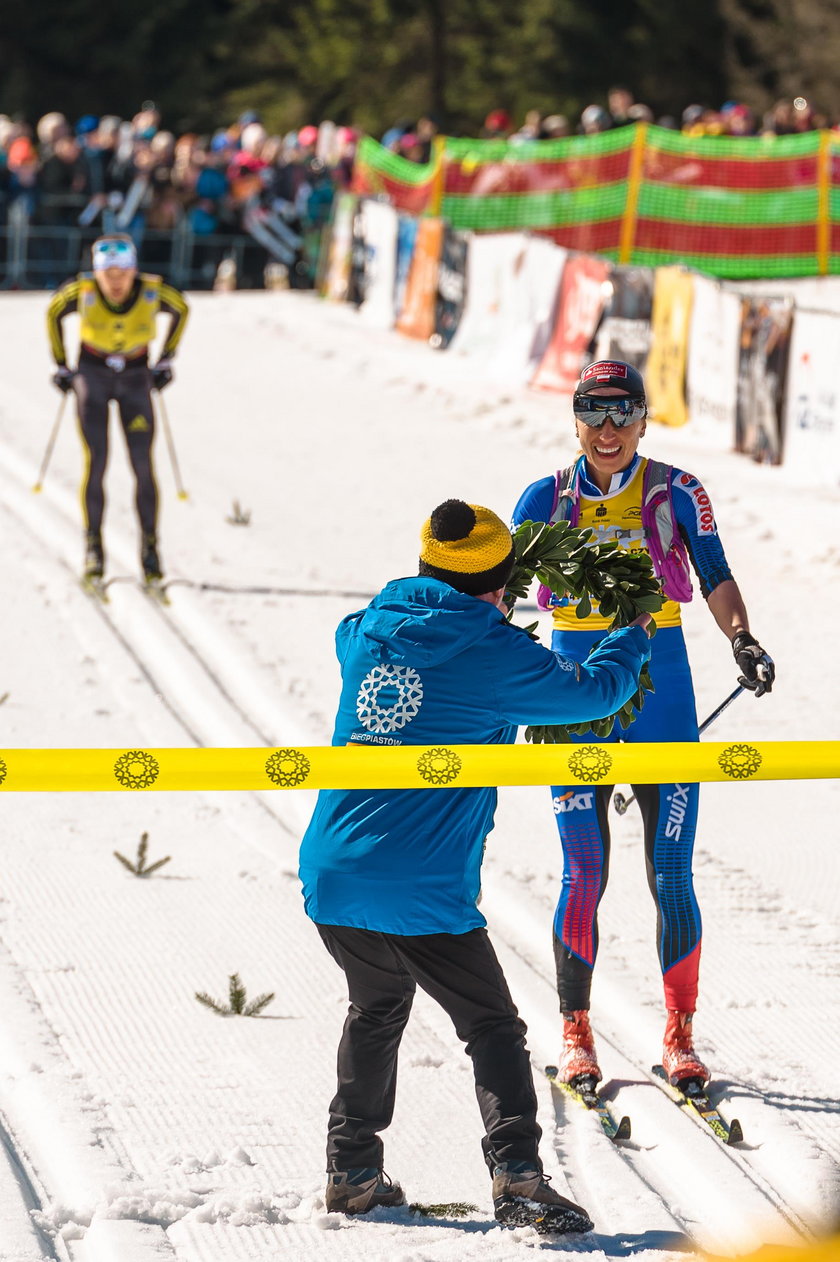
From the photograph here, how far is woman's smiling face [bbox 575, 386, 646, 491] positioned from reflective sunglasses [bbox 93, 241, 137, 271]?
616 centimetres

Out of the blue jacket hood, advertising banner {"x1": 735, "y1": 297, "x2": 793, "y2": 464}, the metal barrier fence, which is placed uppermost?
the metal barrier fence

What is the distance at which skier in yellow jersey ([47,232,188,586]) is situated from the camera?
11.2m

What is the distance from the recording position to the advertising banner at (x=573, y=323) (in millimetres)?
17891

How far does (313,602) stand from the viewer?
37.9 feet

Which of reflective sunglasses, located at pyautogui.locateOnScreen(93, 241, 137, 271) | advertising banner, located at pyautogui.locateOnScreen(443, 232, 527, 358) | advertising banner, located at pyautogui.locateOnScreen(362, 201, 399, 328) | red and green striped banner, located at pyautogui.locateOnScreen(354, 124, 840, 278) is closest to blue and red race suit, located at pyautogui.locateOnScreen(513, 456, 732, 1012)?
reflective sunglasses, located at pyautogui.locateOnScreen(93, 241, 137, 271)

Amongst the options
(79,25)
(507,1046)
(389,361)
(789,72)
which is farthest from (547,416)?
(79,25)

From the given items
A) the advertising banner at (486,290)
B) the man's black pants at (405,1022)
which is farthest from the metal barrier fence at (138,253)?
the man's black pants at (405,1022)

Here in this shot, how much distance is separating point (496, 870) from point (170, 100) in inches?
1583

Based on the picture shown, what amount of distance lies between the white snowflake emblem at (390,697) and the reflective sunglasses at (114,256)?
7260 millimetres

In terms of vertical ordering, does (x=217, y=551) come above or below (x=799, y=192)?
below

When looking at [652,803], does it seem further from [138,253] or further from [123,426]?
[138,253]

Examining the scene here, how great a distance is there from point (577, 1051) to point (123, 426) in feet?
22.8

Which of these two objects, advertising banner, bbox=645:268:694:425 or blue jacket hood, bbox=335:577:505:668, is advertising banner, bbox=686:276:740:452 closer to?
advertising banner, bbox=645:268:694:425

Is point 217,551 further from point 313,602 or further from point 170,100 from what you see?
point 170,100
